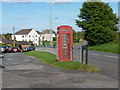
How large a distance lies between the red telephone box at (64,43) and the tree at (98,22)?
115ft

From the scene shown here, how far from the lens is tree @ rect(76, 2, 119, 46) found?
176 ft

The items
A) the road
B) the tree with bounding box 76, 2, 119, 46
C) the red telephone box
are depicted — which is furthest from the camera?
the tree with bounding box 76, 2, 119, 46

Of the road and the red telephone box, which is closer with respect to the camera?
the road

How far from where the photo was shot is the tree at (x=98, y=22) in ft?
176

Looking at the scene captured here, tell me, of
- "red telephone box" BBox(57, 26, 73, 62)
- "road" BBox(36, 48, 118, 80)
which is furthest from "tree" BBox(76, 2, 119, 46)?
"red telephone box" BBox(57, 26, 73, 62)

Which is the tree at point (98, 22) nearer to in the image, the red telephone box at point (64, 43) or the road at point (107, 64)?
the road at point (107, 64)

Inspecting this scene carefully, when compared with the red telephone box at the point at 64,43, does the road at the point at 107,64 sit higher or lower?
lower

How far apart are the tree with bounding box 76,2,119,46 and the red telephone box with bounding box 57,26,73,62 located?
35.2m

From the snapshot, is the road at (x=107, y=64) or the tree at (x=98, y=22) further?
the tree at (x=98, y=22)

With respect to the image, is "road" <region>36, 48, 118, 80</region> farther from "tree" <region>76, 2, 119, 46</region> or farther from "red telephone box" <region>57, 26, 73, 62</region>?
"tree" <region>76, 2, 119, 46</region>

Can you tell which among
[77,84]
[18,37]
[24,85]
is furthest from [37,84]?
[18,37]

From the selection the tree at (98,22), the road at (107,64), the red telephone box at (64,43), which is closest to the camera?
the road at (107,64)

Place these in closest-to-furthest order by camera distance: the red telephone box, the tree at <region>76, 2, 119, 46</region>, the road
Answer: the road
the red telephone box
the tree at <region>76, 2, 119, 46</region>

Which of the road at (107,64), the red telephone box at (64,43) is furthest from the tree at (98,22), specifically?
the red telephone box at (64,43)
